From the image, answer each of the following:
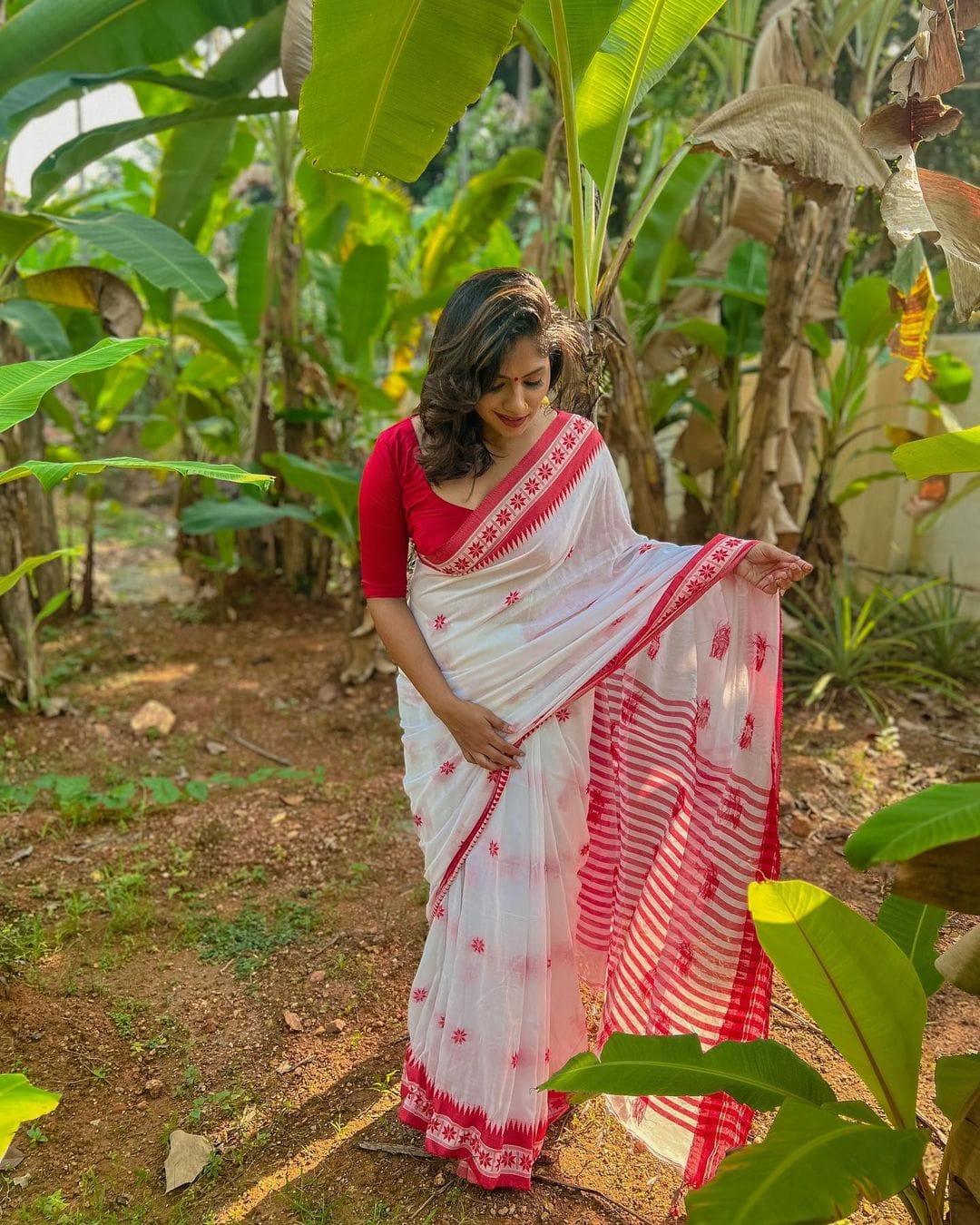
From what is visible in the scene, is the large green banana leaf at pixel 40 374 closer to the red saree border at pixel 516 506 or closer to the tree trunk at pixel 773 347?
the red saree border at pixel 516 506

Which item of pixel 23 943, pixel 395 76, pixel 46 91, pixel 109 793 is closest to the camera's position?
pixel 395 76

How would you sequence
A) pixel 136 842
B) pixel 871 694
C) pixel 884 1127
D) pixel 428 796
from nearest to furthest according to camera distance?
pixel 884 1127 < pixel 428 796 < pixel 136 842 < pixel 871 694

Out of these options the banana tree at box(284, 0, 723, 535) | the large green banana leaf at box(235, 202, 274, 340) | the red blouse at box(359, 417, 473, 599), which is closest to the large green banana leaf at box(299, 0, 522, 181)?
the banana tree at box(284, 0, 723, 535)

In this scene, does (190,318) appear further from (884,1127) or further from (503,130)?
(503,130)

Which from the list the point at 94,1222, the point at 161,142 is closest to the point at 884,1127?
the point at 94,1222


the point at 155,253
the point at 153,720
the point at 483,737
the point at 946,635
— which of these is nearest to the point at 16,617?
the point at 153,720

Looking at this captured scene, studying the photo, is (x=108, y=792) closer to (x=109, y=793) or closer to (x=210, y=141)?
(x=109, y=793)

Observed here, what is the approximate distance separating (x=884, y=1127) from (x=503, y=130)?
13537mm

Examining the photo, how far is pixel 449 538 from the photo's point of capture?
1.75 meters

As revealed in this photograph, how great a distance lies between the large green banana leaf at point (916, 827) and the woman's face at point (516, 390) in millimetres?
842

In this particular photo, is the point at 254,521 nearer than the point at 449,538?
No

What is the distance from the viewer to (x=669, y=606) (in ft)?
5.93

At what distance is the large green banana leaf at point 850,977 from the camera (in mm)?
1348

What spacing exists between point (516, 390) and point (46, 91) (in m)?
2.35
